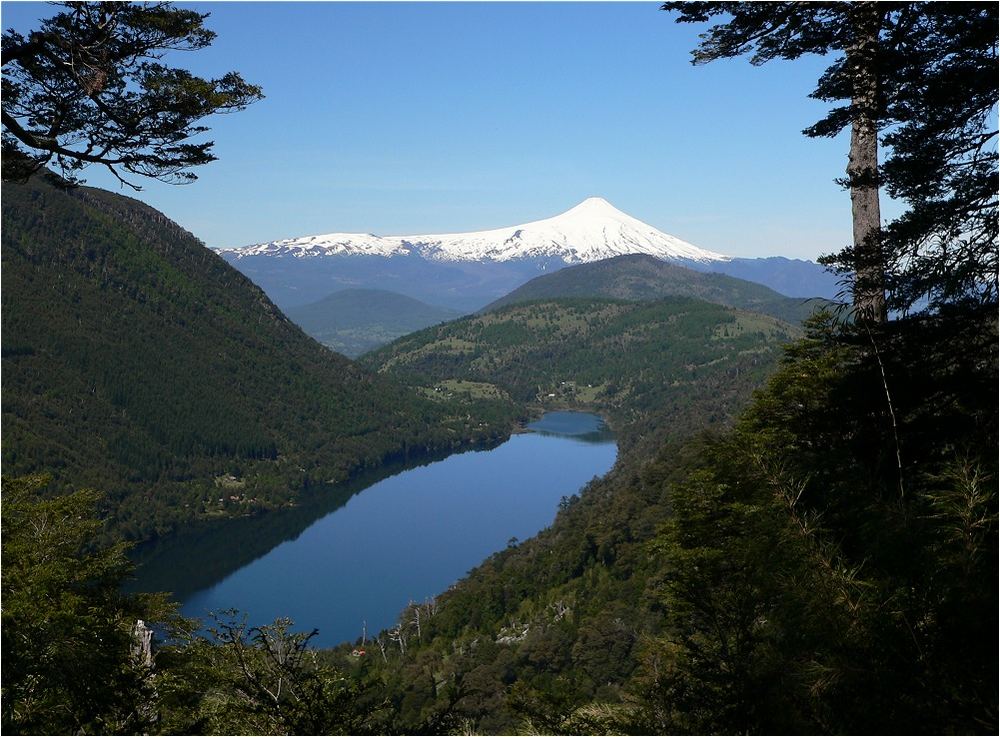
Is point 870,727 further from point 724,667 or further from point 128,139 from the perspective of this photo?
point 128,139

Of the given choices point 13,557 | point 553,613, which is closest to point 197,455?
point 553,613

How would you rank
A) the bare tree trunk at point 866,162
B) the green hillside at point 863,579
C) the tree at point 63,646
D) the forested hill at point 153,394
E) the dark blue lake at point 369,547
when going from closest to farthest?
the green hillside at point 863,579, the bare tree trunk at point 866,162, the tree at point 63,646, the dark blue lake at point 369,547, the forested hill at point 153,394

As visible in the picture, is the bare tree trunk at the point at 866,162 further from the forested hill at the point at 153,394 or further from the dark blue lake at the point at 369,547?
the forested hill at the point at 153,394

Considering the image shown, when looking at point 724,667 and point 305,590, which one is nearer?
point 724,667

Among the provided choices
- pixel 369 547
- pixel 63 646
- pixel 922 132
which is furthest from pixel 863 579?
pixel 369 547

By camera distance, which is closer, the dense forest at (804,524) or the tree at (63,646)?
the dense forest at (804,524)

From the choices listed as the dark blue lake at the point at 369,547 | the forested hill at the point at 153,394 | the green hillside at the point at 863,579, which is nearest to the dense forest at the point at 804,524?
the green hillside at the point at 863,579
